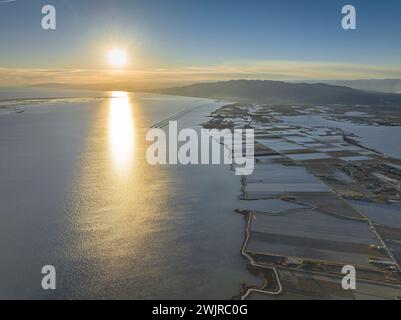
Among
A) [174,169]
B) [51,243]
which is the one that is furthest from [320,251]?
[174,169]


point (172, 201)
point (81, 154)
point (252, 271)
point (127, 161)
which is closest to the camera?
point (252, 271)

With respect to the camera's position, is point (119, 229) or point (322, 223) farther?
point (322, 223)

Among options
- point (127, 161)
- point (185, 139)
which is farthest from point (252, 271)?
point (185, 139)

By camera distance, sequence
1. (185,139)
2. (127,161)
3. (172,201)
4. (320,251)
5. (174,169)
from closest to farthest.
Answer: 1. (320,251)
2. (172,201)
3. (174,169)
4. (127,161)
5. (185,139)

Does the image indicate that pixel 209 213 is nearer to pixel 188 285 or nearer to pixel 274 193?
pixel 274 193
